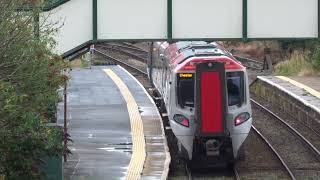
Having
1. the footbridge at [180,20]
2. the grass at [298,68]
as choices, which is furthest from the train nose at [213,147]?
the grass at [298,68]

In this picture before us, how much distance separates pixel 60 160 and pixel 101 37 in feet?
9.29

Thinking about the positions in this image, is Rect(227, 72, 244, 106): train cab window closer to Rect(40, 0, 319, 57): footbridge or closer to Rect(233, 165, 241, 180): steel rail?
Rect(233, 165, 241, 180): steel rail

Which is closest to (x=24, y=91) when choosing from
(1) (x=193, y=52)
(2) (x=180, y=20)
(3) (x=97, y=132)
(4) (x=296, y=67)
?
(2) (x=180, y=20)

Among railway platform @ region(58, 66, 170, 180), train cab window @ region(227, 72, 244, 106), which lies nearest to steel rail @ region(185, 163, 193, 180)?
railway platform @ region(58, 66, 170, 180)

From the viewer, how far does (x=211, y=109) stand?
1681 centimetres

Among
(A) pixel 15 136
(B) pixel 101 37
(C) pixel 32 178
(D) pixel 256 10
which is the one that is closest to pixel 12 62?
(A) pixel 15 136

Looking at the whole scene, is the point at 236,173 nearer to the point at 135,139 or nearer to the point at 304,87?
the point at 135,139

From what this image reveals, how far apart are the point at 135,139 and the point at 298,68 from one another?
17.9 m

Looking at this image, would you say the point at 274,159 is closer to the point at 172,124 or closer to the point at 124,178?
the point at 172,124

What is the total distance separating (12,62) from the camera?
1079 cm

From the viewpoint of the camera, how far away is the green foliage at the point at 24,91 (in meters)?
10.6

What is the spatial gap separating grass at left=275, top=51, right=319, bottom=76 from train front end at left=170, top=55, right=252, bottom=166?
57.8 ft

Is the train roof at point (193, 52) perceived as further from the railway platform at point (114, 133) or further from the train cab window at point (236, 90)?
the railway platform at point (114, 133)

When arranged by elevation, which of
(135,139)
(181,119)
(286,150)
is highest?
(181,119)
